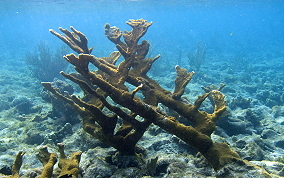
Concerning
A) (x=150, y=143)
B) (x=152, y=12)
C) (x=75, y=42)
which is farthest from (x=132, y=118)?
(x=152, y=12)

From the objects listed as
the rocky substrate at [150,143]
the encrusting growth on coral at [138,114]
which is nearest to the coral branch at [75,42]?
the encrusting growth on coral at [138,114]

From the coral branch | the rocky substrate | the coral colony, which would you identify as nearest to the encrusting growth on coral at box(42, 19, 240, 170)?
the coral colony

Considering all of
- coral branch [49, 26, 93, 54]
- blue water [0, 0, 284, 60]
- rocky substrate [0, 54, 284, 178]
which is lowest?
rocky substrate [0, 54, 284, 178]

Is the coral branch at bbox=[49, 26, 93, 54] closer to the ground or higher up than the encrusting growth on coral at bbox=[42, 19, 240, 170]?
higher up

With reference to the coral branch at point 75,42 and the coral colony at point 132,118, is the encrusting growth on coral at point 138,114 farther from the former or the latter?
the coral branch at point 75,42

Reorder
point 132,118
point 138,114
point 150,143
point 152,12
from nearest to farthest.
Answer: point 138,114, point 132,118, point 150,143, point 152,12

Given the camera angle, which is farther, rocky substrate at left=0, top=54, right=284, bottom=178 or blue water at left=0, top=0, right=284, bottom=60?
blue water at left=0, top=0, right=284, bottom=60

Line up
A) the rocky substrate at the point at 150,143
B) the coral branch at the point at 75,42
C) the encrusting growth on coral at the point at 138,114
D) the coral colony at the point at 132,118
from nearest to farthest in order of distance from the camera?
the coral colony at the point at 132,118, the encrusting growth on coral at the point at 138,114, the rocky substrate at the point at 150,143, the coral branch at the point at 75,42

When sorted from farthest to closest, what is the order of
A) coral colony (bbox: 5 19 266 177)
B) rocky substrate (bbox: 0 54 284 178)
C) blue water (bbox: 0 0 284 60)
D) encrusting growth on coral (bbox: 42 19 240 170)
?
blue water (bbox: 0 0 284 60) → rocky substrate (bbox: 0 54 284 178) → encrusting growth on coral (bbox: 42 19 240 170) → coral colony (bbox: 5 19 266 177)

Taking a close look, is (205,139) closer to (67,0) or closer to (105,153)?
(105,153)

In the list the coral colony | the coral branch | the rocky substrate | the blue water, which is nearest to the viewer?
the coral colony

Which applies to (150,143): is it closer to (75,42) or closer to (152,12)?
(75,42)

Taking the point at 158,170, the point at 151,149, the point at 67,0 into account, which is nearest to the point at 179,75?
the point at 151,149

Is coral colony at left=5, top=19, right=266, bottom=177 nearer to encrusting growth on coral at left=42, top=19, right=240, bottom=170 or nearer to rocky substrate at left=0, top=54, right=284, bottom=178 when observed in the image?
encrusting growth on coral at left=42, top=19, right=240, bottom=170
